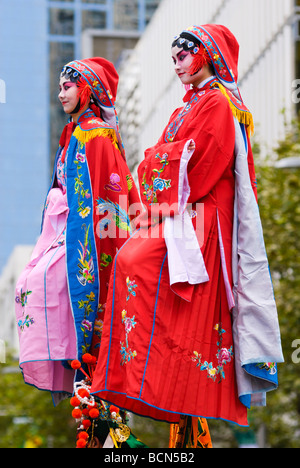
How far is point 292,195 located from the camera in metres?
13.7

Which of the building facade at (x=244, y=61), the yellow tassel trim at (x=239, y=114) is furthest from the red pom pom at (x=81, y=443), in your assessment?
the building facade at (x=244, y=61)

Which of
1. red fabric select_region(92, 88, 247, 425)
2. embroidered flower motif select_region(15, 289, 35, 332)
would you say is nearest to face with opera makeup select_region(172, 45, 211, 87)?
red fabric select_region(92, 88, 247, 425)

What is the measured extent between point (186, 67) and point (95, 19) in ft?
332

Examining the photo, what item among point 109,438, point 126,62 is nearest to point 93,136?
point 109,438

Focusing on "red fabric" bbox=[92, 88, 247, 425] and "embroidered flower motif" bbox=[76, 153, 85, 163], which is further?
"embroidered flower motif" bbox=[76, 153, 85, 163]

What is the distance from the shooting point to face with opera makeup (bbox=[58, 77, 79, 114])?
508 centimetres

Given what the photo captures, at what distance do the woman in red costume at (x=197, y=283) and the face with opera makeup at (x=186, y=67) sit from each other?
11 millimetres

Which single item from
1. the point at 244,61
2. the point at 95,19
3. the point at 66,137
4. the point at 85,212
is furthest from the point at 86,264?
the point at 95,19

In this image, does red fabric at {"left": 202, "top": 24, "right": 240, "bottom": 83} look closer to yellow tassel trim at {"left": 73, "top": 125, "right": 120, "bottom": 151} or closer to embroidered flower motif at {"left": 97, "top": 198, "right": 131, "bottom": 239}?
yellow tassel trim at {"left": 73, "top": 125, "right": 120, "bottom": 151}

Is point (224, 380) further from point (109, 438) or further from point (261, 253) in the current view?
point (109, 438)

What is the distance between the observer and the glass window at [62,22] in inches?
4102

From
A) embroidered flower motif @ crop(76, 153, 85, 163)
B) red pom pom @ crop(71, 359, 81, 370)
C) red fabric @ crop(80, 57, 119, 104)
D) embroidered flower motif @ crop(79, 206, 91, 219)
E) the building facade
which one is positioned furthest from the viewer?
the building facade

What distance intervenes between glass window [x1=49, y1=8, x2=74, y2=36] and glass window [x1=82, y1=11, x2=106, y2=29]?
1.75 m

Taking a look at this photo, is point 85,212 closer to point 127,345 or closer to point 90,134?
point 90,134
